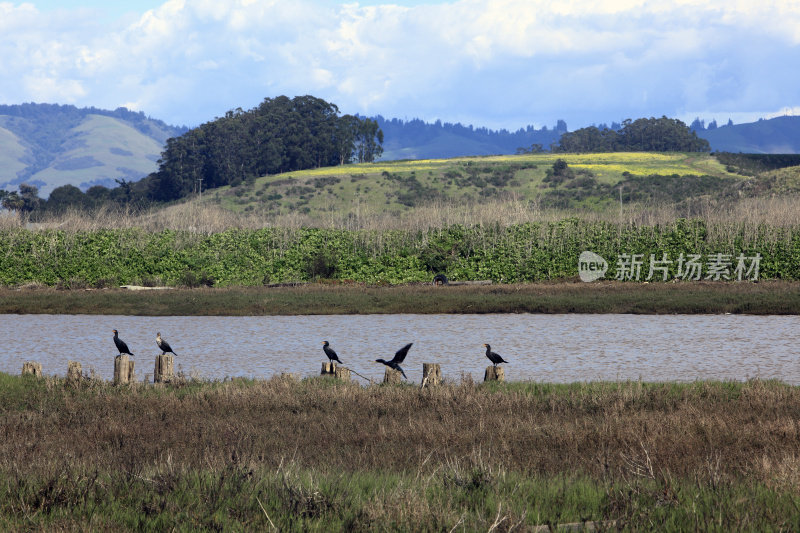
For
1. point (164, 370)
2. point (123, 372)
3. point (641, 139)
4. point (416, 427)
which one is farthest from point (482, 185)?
point (416, 427)

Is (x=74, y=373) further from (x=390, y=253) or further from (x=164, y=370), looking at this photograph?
(x=390, y=253)

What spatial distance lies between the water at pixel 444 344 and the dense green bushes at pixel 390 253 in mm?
10567

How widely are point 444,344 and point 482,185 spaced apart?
288 feet

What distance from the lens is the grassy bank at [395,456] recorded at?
22.0 ft

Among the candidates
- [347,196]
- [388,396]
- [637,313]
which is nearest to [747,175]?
[347,196]

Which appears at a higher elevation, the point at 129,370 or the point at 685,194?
the point at 685,194

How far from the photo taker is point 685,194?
94250 millimetres

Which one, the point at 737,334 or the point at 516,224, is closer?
the point at 737,334

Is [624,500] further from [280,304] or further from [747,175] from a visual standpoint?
[747,175]

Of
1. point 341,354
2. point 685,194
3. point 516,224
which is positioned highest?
point 685,194

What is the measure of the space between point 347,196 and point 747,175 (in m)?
50.7

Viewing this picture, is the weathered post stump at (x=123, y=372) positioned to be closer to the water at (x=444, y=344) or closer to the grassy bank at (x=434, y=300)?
the water at (x=444, y=344)

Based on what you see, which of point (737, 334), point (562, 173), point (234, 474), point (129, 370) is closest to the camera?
point (234, 474)

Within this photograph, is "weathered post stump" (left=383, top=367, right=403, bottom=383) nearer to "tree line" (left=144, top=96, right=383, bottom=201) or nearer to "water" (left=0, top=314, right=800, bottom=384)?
"water" (left=0, top=314, right=800, bottom=384)
